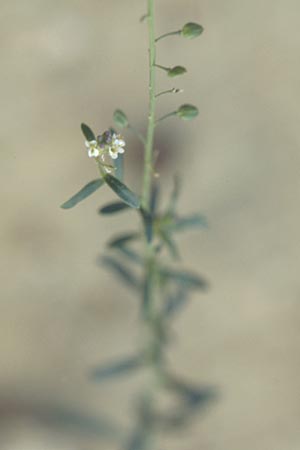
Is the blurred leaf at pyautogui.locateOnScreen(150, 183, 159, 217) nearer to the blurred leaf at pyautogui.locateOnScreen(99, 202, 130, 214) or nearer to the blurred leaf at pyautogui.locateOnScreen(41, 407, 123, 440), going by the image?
the blurred leaf at pyautogui.locateOnScreen(99, 202, 130, 214)

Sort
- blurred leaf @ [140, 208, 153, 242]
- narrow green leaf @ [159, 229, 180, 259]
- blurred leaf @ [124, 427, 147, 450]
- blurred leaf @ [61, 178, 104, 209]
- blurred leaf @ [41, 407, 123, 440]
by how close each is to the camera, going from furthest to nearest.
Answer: blurred leaf @ [41, 407, 123, 440], blurred leaf @ [124, 427, 147, 450], narrow green leaf @ [159, 229, 180, 259], blurred leaf @ [140, 208, 153, 242], blurred leaf @ [61, 178, 104, 209]

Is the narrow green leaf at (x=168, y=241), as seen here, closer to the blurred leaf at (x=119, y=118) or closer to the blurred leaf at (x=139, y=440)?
the blurred leaf at (x=119, y=118)

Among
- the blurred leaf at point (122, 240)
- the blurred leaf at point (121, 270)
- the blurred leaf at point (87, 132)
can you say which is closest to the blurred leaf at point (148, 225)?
the blurred leaf at point (122, 240)

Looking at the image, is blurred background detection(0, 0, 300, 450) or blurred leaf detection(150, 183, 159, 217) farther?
blurred background detection(0, 0, 300, 450)

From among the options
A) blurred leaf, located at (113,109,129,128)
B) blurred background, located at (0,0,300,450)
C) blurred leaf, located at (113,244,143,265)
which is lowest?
blurred leaf, located at (113,244,143,265)

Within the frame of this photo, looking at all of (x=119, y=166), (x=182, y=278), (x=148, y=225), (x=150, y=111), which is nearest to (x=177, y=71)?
(x=150, y=111)

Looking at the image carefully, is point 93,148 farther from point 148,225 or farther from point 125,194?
point 148,225

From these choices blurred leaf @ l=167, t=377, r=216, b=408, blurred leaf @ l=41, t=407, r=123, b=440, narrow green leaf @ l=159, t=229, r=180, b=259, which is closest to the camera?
narrow green leaf @ l=159, t=229, r=180, b=259

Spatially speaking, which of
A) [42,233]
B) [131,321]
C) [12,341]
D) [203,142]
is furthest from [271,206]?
→ [12,341]

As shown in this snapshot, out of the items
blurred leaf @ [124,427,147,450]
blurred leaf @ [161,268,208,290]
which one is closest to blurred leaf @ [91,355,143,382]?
blurred leaf @ [124,427,147,450]
